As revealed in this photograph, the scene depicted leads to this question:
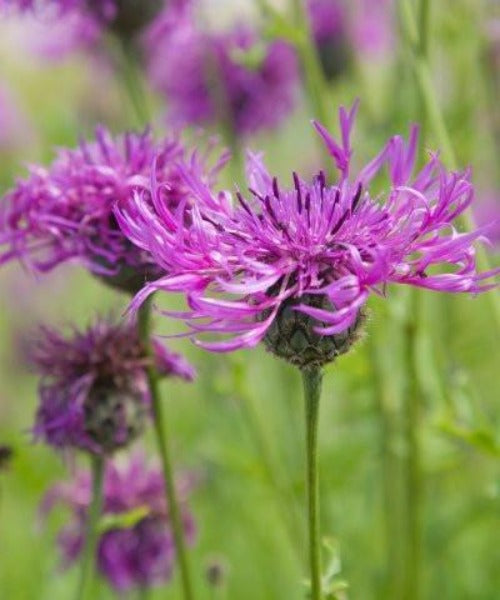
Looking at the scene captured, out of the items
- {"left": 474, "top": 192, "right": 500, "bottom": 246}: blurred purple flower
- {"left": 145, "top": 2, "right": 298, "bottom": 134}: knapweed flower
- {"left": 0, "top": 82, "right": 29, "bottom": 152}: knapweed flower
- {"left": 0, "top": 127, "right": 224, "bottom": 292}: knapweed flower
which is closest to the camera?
{"left": 0, "top": 127, "right": 224, "bottom": 292}: knapweed flower

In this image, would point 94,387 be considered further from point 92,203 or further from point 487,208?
point 487,208

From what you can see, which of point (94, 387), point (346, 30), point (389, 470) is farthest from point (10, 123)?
point (94, 387)

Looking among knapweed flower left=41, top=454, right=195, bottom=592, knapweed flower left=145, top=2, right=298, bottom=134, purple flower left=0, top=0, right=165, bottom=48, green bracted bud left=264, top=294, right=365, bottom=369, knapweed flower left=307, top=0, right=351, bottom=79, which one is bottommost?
knapweed flower left=41, top=454, right=195, bottom=592

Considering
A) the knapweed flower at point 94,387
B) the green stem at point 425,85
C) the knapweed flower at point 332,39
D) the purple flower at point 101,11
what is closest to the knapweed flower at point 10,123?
the knapweed flower at point 332,39

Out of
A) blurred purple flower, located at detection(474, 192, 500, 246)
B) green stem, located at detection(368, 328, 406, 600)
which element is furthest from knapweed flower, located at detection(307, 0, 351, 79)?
green stem, located at detection(368, 328, 406, 600)

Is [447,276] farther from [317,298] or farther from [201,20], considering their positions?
[201,20]

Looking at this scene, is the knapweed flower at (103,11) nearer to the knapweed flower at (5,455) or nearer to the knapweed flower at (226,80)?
the knapweed flower at (226,80)

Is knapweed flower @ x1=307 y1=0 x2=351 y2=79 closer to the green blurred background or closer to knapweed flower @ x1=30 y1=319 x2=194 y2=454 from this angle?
the green blurred background
